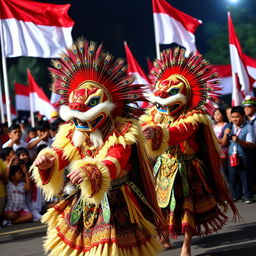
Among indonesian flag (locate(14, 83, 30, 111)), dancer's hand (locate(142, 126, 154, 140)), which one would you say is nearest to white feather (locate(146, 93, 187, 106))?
dancer's hand (locate(142, 126, 154, 140))

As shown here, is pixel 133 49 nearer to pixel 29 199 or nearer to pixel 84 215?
pixel 29 199

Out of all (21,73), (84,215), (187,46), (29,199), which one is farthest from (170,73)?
(21,73)

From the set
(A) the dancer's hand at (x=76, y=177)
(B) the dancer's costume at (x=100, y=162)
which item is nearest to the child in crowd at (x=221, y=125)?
(B) the dancer's costume at (x=100, y=162)

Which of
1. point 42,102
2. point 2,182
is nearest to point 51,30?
point 2,182

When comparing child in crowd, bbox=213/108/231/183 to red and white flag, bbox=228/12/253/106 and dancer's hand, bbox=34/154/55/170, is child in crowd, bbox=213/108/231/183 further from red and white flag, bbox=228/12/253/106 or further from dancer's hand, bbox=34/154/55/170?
dancer's hand, bbox=34/154/55/170

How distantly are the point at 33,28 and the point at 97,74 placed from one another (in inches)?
246

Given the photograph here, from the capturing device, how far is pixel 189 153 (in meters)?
5.76

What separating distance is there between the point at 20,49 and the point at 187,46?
11.4 feet

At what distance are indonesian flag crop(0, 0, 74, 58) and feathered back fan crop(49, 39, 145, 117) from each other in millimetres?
5399

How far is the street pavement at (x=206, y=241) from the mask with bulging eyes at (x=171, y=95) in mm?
1418

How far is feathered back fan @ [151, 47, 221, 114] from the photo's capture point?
5844 millimetres

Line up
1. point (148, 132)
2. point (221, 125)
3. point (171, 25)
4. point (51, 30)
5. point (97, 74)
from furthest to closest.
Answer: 1. point (171, 25)
2. point (51, 30)
3. point (221, 125)
4. point (148, 132)
5. point (97, 74)

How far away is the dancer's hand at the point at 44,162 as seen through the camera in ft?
13.9

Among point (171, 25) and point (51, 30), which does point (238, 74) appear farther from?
point (51, 30)
